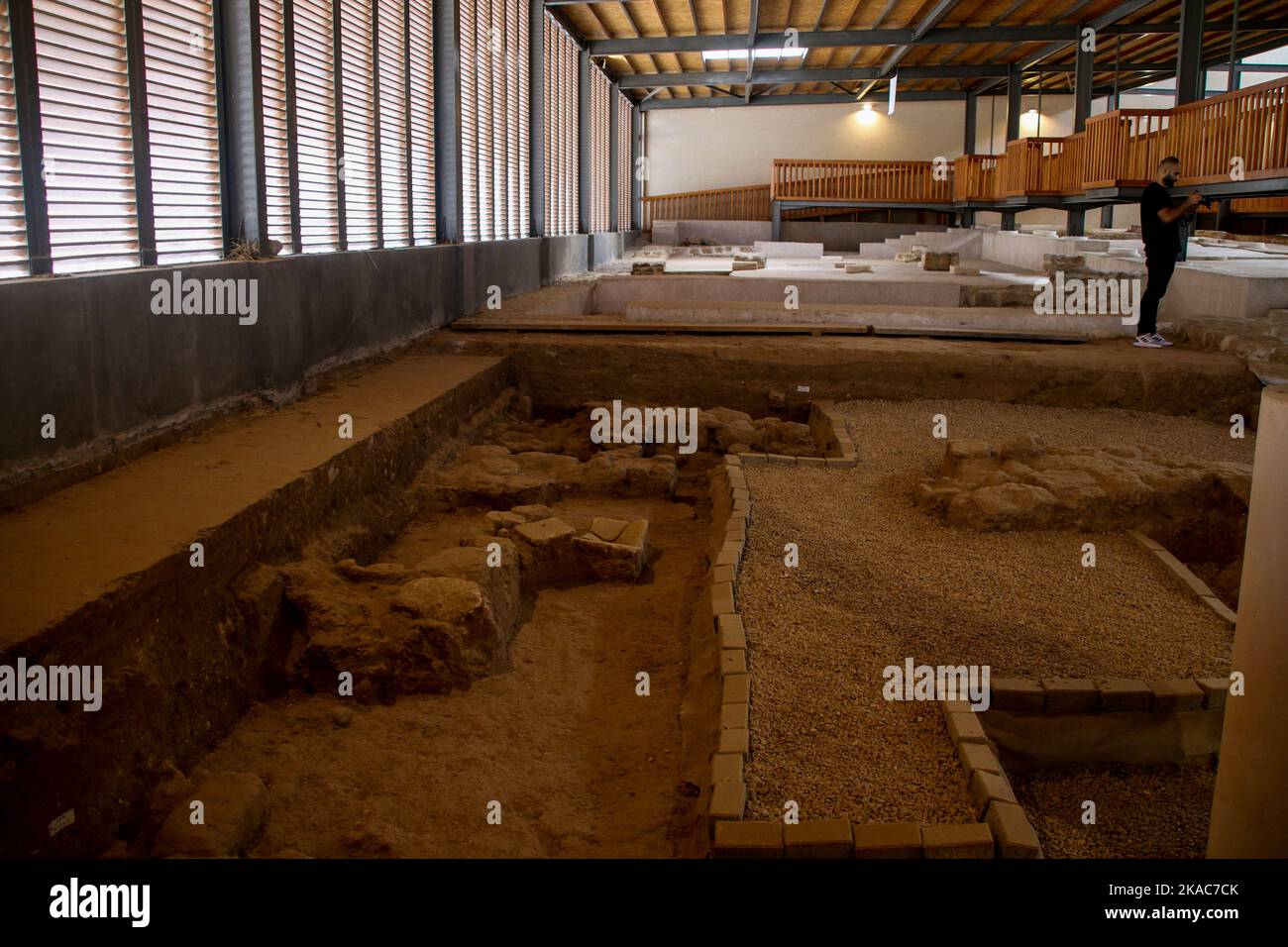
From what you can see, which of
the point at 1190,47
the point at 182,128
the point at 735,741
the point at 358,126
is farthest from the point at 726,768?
the point at 1190,47

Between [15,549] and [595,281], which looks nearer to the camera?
[15,549]

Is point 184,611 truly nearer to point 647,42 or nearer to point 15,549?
point 15,549

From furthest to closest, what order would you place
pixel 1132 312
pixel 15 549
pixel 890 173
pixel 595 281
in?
pixel 890 173, pixel 595 281, pixel 1132 312, pixel 15 549

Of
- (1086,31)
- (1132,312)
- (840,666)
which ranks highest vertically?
(1086,31)

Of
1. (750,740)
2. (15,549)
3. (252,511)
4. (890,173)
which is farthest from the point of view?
(890,173)

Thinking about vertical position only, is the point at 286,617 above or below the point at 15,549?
below

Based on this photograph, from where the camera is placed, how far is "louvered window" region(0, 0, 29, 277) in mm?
4551

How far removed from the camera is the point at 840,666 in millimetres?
4066

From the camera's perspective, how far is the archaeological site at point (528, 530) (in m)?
3.18

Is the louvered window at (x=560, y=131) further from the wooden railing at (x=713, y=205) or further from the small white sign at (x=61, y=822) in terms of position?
the small white sign at (x=61, y=822)

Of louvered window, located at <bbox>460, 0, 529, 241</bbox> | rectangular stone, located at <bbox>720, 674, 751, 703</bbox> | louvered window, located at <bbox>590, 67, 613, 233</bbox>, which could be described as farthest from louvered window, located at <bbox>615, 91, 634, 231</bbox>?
rectangular stone, located at <bbox>720, 674, 751, 703</bbox>

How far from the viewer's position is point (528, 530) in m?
5.82
